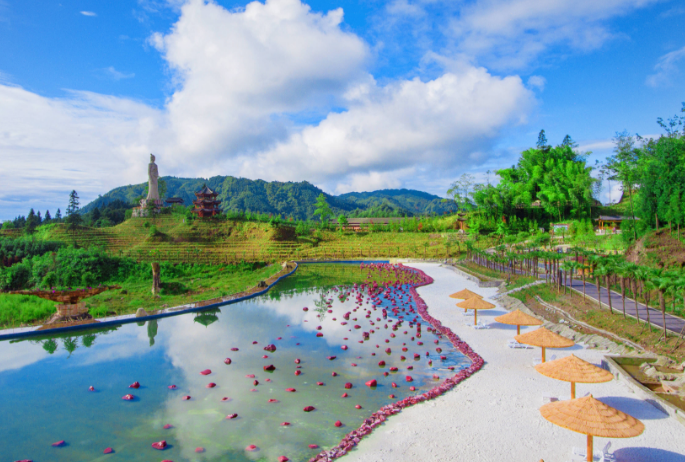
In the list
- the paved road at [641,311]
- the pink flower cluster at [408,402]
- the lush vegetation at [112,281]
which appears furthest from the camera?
the lush vegetation at [112,281]

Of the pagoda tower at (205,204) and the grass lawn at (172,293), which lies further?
the pagoda tower at (205,204)

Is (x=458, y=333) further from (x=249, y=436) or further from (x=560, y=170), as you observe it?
(x=560, y=170)

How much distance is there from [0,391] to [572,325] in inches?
668

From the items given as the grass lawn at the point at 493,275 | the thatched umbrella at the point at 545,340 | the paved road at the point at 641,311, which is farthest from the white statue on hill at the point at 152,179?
the thatched umbrella at the point at 545,340

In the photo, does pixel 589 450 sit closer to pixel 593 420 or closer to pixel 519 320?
pixel 593 420

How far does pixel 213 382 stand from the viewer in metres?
10.1

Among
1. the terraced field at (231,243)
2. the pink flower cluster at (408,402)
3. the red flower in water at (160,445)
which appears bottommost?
the red flower in water at (160,445)

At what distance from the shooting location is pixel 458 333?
13.6 m

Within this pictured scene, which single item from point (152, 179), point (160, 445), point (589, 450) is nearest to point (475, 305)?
point (589, 450)

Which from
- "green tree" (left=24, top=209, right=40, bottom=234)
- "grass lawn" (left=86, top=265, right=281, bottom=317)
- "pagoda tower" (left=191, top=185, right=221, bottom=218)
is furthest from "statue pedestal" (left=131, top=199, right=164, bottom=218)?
"grass lawn" (left=86, top=265, right=281, bottom=317)

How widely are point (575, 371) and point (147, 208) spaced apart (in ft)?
172

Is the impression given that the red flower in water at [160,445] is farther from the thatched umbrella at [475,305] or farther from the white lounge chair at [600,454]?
the thatched umbrella at [475,305]

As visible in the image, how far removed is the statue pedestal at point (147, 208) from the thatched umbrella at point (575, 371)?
51.5m

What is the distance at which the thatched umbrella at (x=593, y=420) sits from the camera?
5.46 metres
